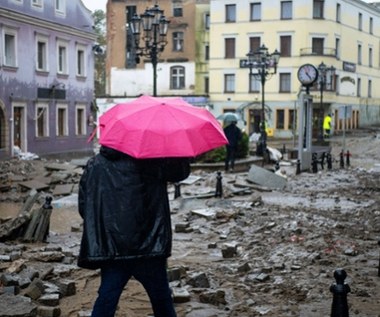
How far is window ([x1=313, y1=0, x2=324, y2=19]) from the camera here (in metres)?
48.7

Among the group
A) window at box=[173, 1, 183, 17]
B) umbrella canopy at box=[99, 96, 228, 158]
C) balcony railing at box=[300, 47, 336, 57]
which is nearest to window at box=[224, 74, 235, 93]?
balcony railing at box=[300, 47, 336, 57]

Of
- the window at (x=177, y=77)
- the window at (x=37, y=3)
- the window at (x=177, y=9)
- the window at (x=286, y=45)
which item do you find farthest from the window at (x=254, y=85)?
the window at (x=37, y=3)

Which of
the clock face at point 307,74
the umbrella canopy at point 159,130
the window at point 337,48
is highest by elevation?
the window at point 337,48

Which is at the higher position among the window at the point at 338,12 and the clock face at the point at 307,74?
the window at the point at 338,12

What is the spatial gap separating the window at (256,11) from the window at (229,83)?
4780 mm

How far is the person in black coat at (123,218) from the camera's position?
438 centimetres

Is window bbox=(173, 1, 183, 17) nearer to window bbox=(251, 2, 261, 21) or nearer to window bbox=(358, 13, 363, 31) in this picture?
window bbox=(251, 2, 261, 21)

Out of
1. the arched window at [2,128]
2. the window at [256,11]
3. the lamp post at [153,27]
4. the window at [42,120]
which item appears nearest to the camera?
the lamp post at [153,27]

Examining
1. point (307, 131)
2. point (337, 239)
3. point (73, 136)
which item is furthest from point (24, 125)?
point (337, 239)

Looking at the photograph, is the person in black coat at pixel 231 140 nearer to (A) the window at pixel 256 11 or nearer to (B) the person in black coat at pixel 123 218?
(B) the person in black coat at pixel 123 218

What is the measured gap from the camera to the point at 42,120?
103ft

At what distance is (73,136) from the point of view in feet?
112

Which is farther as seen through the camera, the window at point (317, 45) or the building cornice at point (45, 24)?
the window at point (317, 45)

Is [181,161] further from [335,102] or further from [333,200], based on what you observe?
[335,102]
